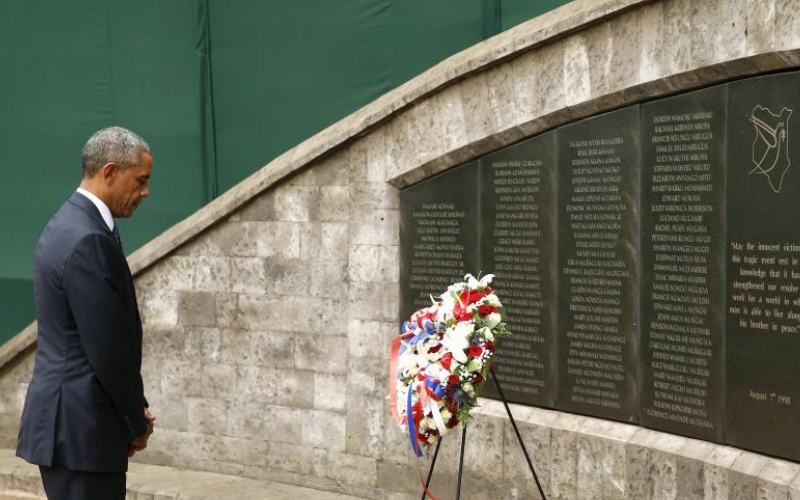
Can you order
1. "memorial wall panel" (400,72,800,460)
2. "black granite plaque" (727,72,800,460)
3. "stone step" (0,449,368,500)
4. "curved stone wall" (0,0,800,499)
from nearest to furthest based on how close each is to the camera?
"black granite plaque" (727,72,800,460) < "memorial wall panel" (400,72,800,460) < "curved stone wall" (0,0,800,499) < "stone step" (0,449,368,500)

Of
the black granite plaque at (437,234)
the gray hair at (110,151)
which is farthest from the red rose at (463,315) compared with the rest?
the black granite plaque at (437,234)

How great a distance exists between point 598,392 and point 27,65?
7400mm

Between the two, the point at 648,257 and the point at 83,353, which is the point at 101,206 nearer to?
the point at 83,353

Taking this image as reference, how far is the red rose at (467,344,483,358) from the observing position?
5.82 metres

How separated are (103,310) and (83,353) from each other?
229 mm

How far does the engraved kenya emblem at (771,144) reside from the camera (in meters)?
6.23

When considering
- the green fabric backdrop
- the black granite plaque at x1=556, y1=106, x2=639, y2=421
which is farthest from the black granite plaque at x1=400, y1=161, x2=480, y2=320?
the green fabric backdrop

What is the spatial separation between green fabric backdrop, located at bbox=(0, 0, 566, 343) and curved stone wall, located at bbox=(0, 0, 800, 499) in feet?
5.04

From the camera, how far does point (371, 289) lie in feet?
29.1

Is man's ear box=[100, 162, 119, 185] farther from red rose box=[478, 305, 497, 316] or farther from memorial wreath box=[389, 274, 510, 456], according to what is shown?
red rose box=[478, 305, 497, 316]

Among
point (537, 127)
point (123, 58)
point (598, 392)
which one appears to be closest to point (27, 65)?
point (123, 58)

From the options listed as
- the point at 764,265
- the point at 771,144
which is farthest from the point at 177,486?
the point at 771,144

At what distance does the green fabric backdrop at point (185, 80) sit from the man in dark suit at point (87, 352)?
5.23 metres

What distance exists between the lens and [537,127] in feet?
25.3
